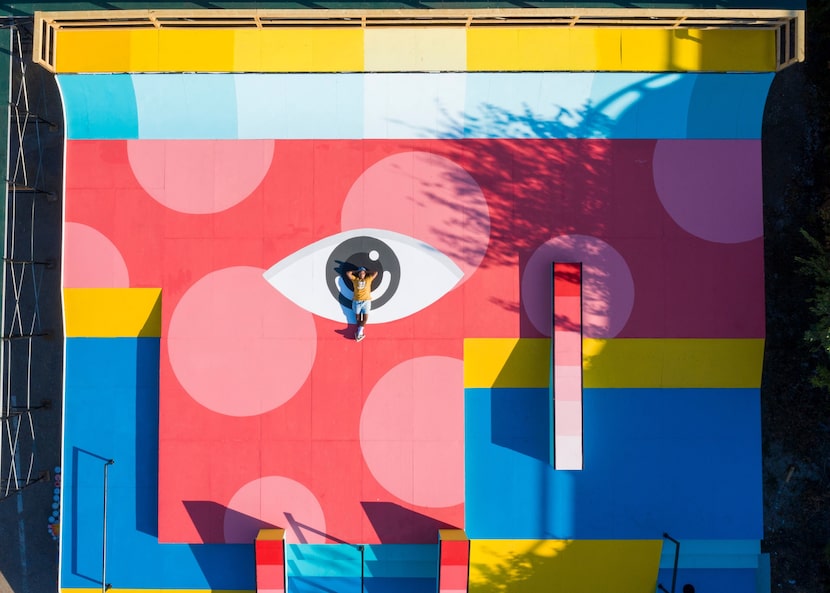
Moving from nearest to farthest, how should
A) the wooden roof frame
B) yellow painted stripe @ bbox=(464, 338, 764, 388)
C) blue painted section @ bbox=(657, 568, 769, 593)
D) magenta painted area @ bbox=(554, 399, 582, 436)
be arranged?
the wooden roof frame < magenta painted area @ bbox=(554, 399, 582, 436) < yellow painted stripe @ bbox=(464, 338, 764, 388) < blue painted section @ bbox=(657, 568, 769, 593)

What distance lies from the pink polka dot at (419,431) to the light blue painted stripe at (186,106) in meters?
6.69

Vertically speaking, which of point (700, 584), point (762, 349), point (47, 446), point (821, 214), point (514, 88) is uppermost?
point (514, 88)

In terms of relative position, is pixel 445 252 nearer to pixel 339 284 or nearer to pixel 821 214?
pixel 339 284

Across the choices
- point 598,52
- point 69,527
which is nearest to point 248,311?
point 69,527

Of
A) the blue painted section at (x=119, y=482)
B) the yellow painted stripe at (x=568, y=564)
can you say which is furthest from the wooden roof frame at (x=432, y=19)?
the yellow painted stripe at (x=568, y=564)

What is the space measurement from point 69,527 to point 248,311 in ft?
20.5

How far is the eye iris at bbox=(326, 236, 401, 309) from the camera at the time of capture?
11.5 meters

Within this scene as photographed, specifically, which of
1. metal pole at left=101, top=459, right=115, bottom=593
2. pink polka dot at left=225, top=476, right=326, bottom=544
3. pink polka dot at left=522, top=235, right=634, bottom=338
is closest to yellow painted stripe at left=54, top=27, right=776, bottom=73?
pink polka dot at left=522, top=235, right=634, bottom=338

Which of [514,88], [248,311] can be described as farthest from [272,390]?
[514,88]

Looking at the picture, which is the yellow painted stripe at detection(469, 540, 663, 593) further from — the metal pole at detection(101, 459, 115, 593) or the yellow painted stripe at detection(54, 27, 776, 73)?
the yellow painted stripe at detection(54, 27, 776, 73)

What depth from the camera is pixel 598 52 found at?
1115cm

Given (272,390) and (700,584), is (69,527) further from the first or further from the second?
(700,584)

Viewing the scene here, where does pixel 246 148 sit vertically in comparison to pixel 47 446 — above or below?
above

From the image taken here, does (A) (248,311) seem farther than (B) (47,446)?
No
